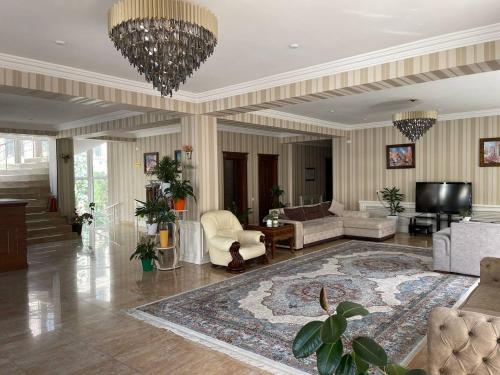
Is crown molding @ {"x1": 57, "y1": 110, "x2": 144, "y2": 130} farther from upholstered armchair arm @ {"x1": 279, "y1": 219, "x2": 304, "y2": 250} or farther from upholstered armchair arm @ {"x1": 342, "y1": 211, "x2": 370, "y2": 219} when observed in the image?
upholstered armchair arm @ {"x1": 342, "y1": 211, "x2": 370, "y2": 219}

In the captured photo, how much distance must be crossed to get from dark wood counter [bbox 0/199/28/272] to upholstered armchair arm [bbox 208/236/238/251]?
11.2 feet

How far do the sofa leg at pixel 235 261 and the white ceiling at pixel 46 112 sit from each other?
10.2ft

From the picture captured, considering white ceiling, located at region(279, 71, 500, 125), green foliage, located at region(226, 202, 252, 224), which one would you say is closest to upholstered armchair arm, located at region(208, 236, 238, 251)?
white ceiling, located at region(279, 71, 500, 125)

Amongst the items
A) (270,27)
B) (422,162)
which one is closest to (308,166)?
(422,162)

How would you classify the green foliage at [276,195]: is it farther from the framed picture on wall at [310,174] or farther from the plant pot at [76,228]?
the plant pot at [76,228]

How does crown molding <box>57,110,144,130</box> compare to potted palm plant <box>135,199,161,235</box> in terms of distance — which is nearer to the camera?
potted palm plant <box>135,199,161,235</box>

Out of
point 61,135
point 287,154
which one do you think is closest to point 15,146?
point 61,135

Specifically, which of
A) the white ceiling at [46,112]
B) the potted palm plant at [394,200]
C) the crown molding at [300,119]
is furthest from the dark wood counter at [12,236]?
the potted palm plant at [394,200]

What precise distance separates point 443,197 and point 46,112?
30.9 ft

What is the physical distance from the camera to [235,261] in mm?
5910

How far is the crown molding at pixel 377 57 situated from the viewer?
3803mm

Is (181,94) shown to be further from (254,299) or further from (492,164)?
(492,164)

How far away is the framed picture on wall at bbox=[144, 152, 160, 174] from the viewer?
11.3 metres

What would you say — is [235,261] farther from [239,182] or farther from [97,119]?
[239,182]
